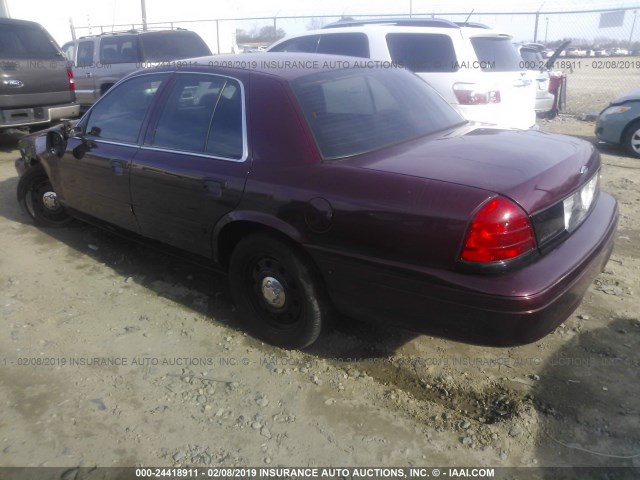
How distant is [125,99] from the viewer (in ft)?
13.1

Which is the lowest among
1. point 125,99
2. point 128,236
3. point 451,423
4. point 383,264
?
point 451,423

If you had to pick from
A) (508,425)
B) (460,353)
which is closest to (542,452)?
(508,425)

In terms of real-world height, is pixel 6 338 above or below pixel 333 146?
below

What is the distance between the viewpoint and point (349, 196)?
2.55 metres

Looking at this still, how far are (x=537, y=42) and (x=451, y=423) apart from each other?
17.5 metres

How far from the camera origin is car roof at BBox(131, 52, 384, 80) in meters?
3.22

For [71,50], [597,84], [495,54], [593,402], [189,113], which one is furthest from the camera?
[597,84]

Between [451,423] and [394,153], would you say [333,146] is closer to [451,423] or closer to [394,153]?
[394,153]

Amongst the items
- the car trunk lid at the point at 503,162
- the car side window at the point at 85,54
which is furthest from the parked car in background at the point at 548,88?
the car side window at the point at 85,54

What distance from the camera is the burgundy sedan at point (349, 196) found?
233 centimetres

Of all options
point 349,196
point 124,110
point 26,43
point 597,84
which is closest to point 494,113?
point 124,110

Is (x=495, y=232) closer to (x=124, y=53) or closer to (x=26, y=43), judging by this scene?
(x=26, y=43)

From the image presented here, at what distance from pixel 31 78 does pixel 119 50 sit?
236 cm

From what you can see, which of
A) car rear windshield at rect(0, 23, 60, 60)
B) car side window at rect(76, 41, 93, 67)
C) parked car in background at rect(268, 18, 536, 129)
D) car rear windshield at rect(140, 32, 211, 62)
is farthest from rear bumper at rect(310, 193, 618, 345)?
car side window at rect(76, 41, 93, 67)
